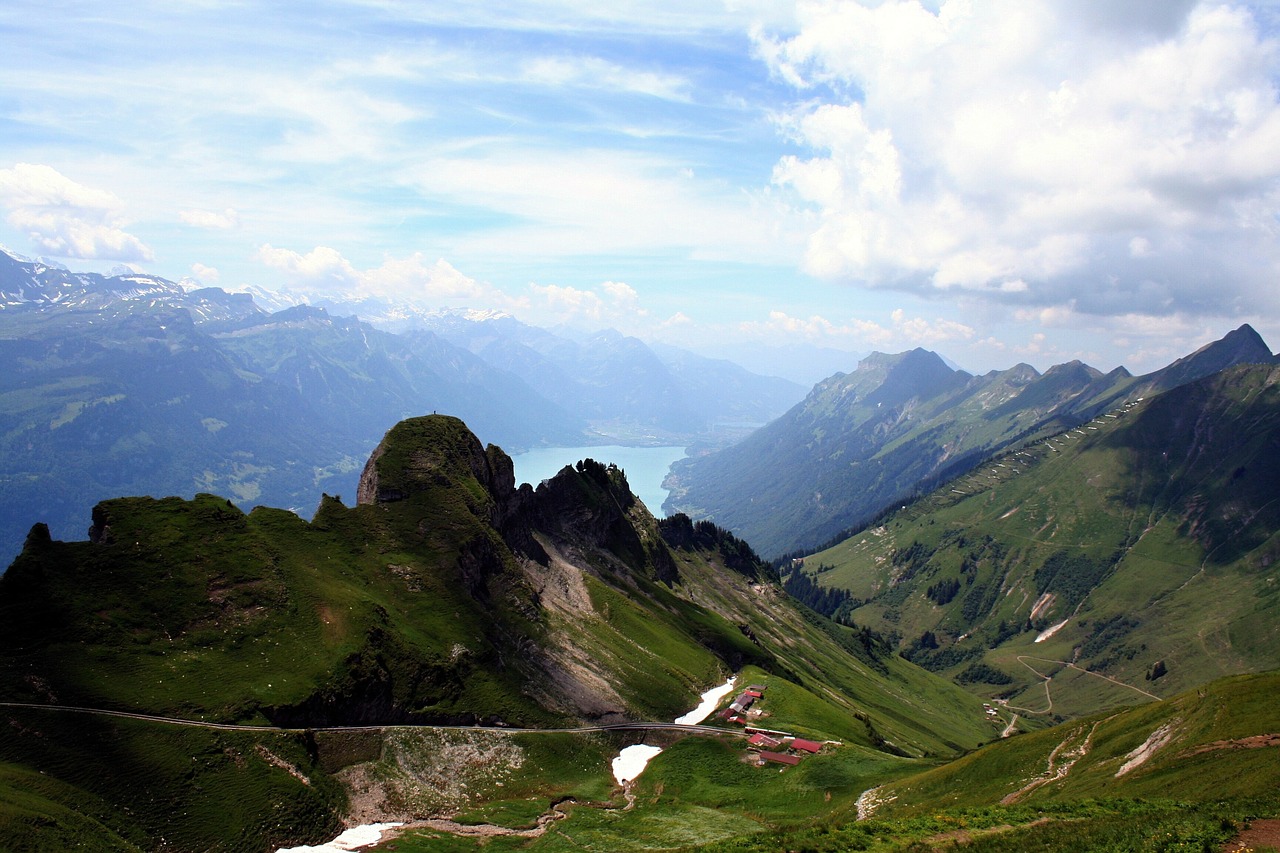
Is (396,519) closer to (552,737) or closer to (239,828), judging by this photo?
(552,737)

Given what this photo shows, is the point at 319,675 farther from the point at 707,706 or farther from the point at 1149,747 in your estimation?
the point at 1149,747

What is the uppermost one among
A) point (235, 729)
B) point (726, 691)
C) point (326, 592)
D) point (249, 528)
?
point (249, 528)

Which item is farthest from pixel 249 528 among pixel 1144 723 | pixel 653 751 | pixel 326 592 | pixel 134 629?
pixel 1144 723

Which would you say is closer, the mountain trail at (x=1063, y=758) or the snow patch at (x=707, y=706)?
the mountain trail at (x=1063, y=758)

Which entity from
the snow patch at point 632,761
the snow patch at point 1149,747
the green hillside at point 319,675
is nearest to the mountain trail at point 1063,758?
the snow patch at point 1149,747

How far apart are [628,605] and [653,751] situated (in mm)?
49661

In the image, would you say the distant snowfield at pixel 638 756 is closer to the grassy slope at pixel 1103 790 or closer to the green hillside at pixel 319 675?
the green hillside at pixel 319 675

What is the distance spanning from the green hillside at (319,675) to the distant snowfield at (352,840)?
1457 mm

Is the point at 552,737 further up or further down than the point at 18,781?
further down

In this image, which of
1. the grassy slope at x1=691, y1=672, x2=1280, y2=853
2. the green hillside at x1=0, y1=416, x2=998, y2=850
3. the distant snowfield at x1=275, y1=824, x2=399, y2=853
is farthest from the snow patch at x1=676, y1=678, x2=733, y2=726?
the distant snowfield at x1=275, y1=824, x2=399, y2=853

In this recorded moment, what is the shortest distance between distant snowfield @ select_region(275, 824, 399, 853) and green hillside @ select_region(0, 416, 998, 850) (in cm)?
146

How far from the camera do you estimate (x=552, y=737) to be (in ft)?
314

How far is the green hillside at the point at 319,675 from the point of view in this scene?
64188mm

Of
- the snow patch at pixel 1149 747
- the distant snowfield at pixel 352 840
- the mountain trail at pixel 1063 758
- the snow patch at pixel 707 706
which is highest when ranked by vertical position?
the snow patch at pixel 1149 747
